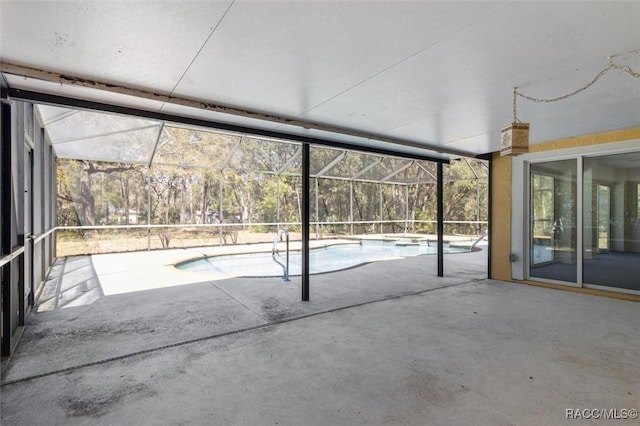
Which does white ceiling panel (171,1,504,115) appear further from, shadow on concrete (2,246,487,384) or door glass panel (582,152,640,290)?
door glass panel (582,152,640,290)

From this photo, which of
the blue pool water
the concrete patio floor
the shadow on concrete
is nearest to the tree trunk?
the shadow on concrete

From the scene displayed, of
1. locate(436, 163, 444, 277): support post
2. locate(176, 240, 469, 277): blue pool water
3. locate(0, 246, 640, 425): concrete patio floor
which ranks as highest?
locate(436, 163, 444, 277): support post

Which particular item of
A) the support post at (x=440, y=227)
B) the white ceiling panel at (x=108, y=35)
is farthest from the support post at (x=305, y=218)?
the support post at (x=440, y=227)

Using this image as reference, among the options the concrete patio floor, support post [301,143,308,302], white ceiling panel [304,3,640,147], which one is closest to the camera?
white ceiling panel [304,3,640,147]

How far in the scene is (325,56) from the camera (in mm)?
2127

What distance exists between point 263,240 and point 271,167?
301cm

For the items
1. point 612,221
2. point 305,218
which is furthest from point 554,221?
point 305,218

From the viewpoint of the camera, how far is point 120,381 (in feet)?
7.46

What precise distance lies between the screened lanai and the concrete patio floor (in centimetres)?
346

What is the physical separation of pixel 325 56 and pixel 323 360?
7.43ft

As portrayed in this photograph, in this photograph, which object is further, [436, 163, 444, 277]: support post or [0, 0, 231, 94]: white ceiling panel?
[436, 163, 444, 277]: support post

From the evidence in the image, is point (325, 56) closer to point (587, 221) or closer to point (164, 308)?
point (164, 308)

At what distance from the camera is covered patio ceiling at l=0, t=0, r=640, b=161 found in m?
1.65

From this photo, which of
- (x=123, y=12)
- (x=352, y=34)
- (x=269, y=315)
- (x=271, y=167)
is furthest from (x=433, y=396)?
(x=271, y=167)
